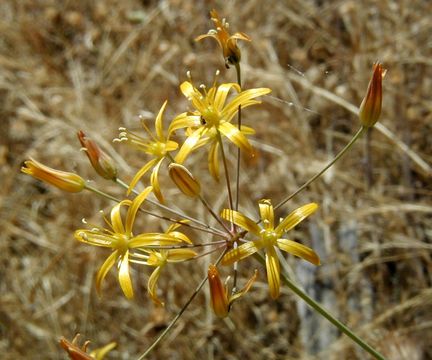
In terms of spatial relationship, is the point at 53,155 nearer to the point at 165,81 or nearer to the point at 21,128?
the point at 21,128

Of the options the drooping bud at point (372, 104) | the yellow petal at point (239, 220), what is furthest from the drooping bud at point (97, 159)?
the drooping bud at point (372, 104)

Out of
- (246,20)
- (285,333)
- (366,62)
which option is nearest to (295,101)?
(366,62)

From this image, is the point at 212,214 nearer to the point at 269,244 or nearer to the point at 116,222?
the point at 269,244

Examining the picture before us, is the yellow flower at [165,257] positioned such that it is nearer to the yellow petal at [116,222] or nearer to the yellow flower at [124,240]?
the yellow flower at [124,240]

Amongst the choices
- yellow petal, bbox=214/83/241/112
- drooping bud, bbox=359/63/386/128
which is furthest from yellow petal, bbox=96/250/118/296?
drooping bud, bbox=359/63/386/128

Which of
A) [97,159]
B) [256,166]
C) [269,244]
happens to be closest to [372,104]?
[269,244]
